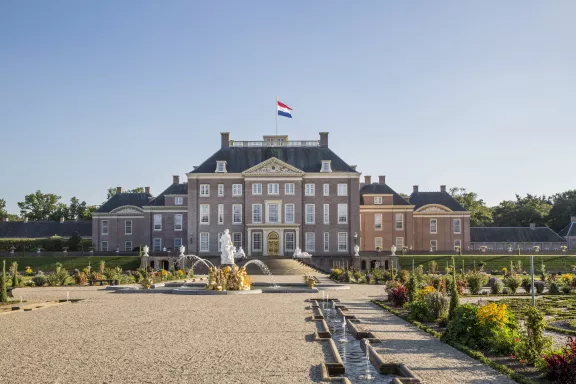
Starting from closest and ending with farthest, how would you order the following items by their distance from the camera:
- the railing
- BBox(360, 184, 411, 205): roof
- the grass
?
the grass, the railing, BBox(360, 184, 411, 205): roof

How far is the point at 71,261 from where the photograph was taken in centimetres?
5191

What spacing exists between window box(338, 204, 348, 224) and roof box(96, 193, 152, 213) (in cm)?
2419

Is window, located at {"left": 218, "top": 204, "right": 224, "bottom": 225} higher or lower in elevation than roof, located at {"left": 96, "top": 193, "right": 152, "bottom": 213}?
lower

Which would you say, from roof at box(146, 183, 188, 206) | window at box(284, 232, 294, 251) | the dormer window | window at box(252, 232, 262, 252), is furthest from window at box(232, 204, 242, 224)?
roof at box(146, 183, 188, 206)

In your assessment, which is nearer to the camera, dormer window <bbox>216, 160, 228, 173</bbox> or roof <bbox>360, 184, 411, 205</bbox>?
dormer window <bbox>216, 160, 228, 173</bbox>

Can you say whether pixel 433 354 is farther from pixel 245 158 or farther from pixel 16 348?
pixel 245 158

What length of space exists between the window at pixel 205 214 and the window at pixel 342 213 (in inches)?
478

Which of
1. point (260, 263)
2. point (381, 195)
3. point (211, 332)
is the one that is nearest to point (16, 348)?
point (211, 332)

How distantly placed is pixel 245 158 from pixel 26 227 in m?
35.1

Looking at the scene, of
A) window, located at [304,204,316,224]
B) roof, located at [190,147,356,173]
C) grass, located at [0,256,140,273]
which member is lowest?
grass, located at [0,256,140,273]

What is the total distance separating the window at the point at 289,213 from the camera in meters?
55.8

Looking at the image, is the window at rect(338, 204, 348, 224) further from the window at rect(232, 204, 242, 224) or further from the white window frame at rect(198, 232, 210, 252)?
the white window frame at rect(198, 232, 210, 252)

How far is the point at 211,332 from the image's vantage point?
45.6ft

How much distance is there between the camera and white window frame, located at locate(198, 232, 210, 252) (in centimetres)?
5572
